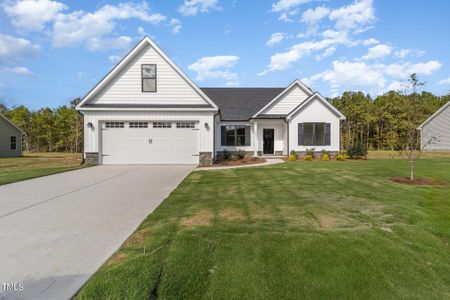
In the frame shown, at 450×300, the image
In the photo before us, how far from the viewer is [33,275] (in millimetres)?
3271

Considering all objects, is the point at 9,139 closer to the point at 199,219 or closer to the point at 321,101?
the point at 321,101

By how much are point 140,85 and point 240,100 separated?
10.3 metres

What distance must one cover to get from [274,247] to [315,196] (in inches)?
147

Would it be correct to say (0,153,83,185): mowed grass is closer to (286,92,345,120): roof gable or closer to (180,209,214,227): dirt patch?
(180,209,214,227): dirt patch

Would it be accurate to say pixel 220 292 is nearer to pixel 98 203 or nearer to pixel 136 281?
pixel 136 281

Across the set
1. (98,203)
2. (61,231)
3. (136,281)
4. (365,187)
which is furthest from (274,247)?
(365,187)

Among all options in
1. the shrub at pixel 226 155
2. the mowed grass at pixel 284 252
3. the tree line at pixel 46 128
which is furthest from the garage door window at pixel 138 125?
the tree line at pixel 46 128

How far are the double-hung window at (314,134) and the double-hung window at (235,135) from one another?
157 inches

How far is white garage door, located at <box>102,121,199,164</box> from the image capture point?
1623 centimetres

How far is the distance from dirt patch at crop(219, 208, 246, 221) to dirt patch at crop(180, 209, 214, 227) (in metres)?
0.23

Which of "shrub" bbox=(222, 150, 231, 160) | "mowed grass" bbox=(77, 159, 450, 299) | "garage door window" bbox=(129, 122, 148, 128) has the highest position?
"garage door window" bbox=(129, 122, 148, 128)

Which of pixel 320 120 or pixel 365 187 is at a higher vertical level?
pixel 320 120

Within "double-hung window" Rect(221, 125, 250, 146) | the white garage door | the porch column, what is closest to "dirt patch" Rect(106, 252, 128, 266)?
the white garage door

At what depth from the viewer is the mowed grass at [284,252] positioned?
3.09m
